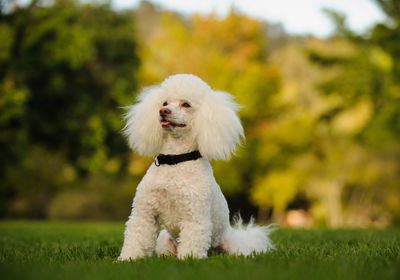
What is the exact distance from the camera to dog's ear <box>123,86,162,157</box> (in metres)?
3.46

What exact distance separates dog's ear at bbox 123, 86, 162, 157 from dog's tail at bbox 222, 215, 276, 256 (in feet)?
3.08

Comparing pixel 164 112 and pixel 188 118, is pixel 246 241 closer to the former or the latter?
pixel 188 118

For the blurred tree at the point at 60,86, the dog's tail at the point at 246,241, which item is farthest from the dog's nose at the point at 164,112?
the blurred tree at the point at 60,86

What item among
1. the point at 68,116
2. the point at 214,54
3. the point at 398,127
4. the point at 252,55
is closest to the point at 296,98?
the point at 252,55

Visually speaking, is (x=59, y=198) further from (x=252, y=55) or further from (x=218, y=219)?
(x=218, y=219)

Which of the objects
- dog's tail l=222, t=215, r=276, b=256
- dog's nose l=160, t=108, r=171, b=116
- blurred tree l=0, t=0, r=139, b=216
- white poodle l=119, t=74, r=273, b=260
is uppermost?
blurred tree l=0, t=0, r=139, b=216

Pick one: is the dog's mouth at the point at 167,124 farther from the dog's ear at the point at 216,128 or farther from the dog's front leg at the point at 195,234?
the dog's front leg at the point at 195,234

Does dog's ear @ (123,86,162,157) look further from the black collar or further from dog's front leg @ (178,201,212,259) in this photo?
dog's front leg @ (178,201,212,259)

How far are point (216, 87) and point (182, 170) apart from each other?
51.8 ft

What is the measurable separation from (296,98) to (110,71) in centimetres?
1022

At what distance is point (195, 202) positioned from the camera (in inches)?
123

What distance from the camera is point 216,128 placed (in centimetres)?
329

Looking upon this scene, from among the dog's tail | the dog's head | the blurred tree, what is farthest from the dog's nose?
the blurred tree

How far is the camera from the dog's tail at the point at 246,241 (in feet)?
11.4
